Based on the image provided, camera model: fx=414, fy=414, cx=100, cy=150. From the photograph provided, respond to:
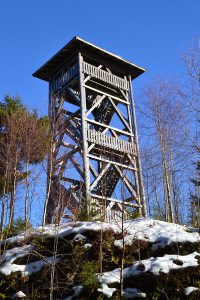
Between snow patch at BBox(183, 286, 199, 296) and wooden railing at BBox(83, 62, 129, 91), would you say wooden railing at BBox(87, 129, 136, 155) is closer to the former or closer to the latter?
wooden railing at BBox(83, 62, 129, 91)

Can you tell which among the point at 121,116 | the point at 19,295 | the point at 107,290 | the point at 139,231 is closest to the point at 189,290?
the point at 107,290

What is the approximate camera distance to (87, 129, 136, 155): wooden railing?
15.3 metres

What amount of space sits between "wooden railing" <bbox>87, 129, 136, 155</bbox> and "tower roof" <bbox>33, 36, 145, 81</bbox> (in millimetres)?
3646

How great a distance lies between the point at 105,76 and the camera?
17.2 metres

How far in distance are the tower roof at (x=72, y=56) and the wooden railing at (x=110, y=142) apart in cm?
365

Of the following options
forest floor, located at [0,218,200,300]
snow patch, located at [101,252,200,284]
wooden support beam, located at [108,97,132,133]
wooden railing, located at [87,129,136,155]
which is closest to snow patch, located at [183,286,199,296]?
forest floor, located at [0,218,200,300]

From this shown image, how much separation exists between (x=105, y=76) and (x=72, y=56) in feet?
5.22

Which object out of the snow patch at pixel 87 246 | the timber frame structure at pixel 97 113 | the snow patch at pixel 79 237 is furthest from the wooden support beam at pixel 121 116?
the snow patch at pixel 87 246

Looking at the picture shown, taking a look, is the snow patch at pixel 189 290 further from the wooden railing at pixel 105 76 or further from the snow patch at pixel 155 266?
the wooden railing at pixel 105 76

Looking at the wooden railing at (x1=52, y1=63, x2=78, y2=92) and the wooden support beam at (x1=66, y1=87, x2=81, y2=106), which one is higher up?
the wooden railing at (x1=52, y1=63, x2=78, y2=92)

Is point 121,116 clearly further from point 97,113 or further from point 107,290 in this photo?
point 107,290

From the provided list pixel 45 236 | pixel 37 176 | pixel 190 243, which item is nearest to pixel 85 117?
pixel 37 176

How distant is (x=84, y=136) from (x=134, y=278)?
8105 millimetres

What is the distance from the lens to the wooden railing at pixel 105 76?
16625 mm
